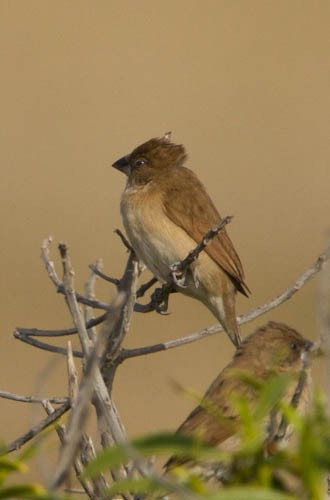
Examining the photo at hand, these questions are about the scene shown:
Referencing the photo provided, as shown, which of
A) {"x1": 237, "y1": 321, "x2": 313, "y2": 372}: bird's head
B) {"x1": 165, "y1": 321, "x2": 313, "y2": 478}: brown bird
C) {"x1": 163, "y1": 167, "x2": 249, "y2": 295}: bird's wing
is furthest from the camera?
{"x1": 163, "y1": 167, "x2": 249, "y2": 295}: bird's wing

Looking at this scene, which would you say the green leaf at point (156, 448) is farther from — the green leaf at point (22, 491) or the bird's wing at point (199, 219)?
the bird's wing at point (199, 219)

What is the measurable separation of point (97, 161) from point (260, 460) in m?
16.6

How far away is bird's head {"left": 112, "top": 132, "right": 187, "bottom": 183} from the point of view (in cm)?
701

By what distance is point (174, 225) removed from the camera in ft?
22.1

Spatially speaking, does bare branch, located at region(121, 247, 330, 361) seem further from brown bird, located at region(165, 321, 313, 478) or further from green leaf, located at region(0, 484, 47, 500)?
green leaf, located at region(0, 484, 47, 500)

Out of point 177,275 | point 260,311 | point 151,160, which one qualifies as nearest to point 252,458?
point 260,311

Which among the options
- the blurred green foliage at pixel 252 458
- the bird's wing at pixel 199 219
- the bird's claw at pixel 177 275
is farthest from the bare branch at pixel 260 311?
the bird's wing at pixel 199 219

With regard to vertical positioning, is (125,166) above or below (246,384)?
above

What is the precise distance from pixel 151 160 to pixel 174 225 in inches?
19.5

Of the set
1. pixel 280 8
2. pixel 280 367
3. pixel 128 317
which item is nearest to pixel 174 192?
pixel 280 367

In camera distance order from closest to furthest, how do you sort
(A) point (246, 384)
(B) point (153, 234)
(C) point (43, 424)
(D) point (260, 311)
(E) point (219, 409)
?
(C) point (43, 424) < (E) point (219, 409) < (A) point (246, 384) < (D) point (260, 311) < (B) point (153, 234)

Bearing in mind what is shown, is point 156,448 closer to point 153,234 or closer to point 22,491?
point 22,491

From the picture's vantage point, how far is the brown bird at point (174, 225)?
658 centimetres

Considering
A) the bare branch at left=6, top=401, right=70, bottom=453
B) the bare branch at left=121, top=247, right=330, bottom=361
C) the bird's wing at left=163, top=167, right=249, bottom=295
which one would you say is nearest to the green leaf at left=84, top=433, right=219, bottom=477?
the bare branch at left=6, top=401, right=70, bottom=453
